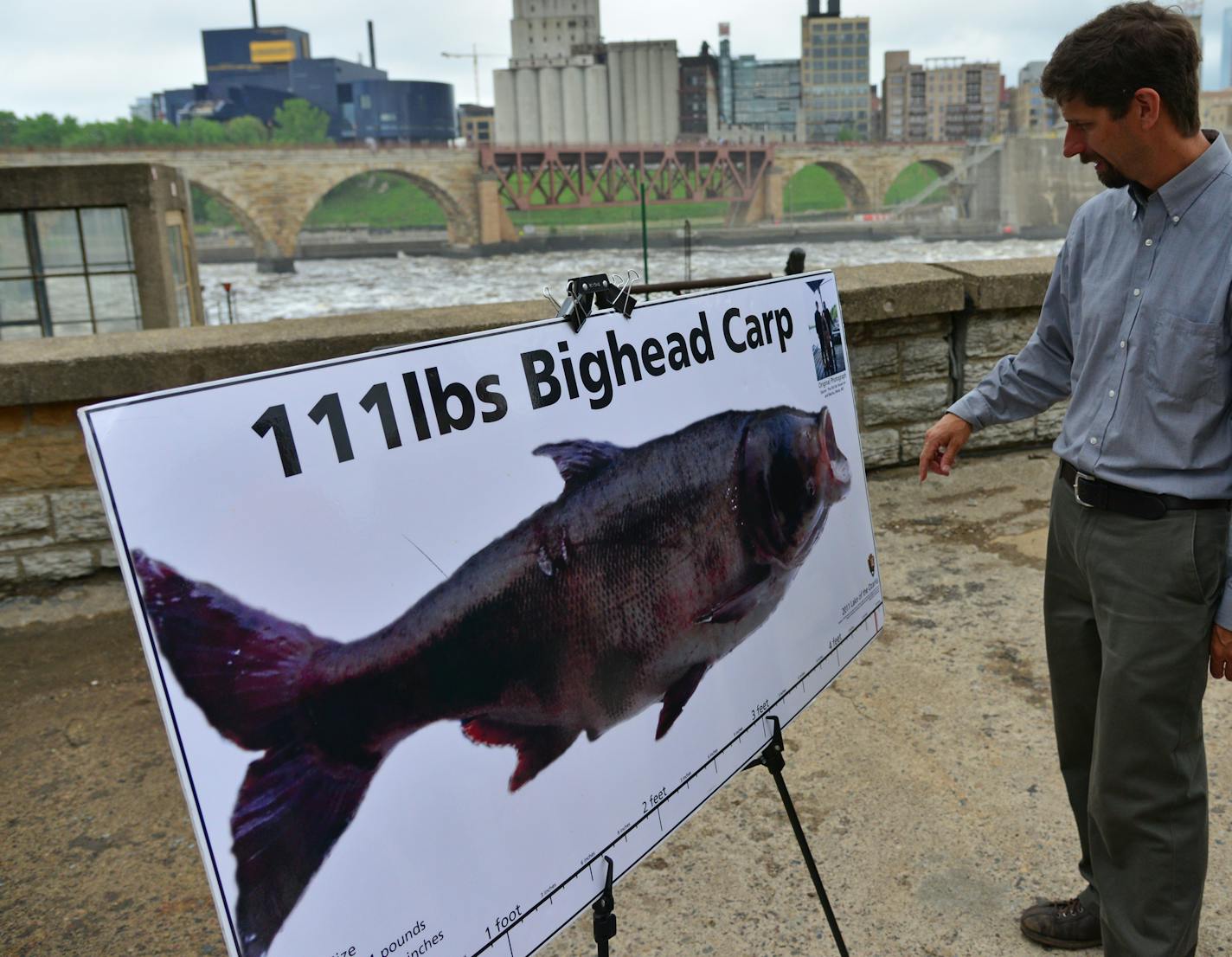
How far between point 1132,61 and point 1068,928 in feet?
5.49

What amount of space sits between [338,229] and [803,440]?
91526mm

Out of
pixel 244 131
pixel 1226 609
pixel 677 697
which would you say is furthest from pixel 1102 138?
pixel 244 131

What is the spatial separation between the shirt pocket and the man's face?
25 cm

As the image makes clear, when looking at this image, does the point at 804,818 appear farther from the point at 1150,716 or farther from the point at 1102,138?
the point at 1102,138

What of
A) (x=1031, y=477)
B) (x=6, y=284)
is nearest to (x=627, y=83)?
(x=6, y=284)

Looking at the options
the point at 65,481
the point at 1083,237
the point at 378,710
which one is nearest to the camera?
the point at 378,710

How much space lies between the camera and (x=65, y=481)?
421 cm

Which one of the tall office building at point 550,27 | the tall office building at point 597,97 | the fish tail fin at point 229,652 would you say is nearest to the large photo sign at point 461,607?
the fish tail fin at point 229,652

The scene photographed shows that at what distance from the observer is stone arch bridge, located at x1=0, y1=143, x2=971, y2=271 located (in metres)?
64.1

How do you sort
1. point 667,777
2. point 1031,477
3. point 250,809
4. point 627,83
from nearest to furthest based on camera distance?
point 250,809
point 667,777
point 1031,477
point 627,83

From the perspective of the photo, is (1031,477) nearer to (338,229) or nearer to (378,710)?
(378,710)

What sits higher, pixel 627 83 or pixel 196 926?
pixel 627 83

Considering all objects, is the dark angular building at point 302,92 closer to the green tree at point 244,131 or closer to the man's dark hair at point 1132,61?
the green tree at point 244,131

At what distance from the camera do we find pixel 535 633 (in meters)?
1.56
